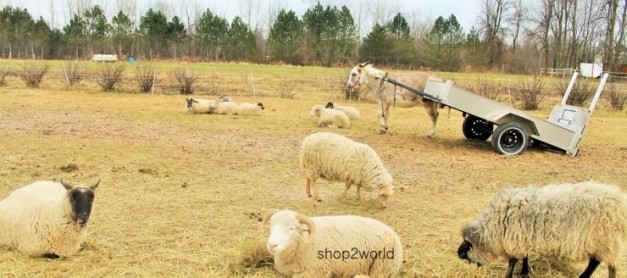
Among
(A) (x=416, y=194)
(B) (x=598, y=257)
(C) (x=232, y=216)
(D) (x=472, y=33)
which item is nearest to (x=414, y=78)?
(A) (x=416, y=194)

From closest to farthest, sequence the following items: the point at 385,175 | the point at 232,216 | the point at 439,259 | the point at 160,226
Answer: the point at 439,259 → the point at 160,226 → the point at 232,216 → the point at 385,175

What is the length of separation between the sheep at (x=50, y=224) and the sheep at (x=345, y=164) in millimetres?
3040

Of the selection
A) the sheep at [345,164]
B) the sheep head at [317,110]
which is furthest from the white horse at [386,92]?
the sheep at [345,164]

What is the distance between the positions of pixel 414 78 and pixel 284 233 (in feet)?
32.0

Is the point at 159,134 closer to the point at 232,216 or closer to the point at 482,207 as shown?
the point at 232,216

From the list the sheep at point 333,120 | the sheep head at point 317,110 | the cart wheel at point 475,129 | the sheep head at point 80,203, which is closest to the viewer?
the sheep head at point 80,203

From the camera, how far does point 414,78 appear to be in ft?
43.5

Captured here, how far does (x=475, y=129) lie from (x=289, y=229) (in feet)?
32.5

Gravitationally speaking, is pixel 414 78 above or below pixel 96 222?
above

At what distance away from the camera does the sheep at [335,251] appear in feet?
14.9

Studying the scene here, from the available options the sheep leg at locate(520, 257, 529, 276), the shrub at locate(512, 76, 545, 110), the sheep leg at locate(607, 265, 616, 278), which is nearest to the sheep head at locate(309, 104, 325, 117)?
the sheep leg at locate(520, 257, 529, 276)

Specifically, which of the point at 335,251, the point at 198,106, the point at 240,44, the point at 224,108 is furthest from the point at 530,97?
the point at 240,44

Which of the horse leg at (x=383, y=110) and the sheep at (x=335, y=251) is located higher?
the horse leg at (x=383, y=110)

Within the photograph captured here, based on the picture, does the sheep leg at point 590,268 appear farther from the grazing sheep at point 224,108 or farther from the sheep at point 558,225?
the grazing sheep at point 224,108
